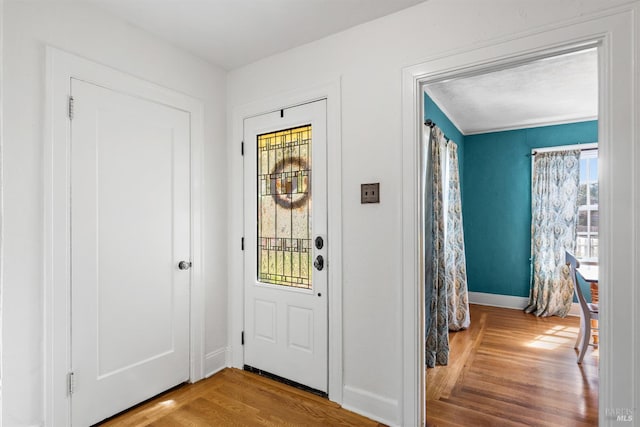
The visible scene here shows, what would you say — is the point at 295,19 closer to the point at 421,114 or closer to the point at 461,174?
the point at 421,114

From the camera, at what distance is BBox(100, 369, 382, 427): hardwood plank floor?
2.29m

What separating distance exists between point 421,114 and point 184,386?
262 centimetres

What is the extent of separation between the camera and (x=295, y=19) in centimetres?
237

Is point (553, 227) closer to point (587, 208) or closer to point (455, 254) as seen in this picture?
point (587, 208)

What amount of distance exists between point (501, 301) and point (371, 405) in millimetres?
3564

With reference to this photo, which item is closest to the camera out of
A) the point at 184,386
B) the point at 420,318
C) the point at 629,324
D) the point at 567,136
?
the point at 629,324

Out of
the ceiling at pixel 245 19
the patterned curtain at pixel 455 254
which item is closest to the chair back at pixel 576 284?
the patterned curtain at pixel 455 254

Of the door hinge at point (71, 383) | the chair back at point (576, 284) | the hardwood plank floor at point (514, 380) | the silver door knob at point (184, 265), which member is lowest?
the hardwood plank floor at point (514, 380)

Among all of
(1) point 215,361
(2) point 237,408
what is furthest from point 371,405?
(1) point 215,361

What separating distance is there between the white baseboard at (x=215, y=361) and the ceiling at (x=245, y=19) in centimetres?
245

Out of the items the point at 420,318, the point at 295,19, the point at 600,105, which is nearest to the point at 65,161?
the point at 295,19

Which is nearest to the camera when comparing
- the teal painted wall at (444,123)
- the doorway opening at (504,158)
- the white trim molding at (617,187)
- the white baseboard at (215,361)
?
the white trim molding at (617,187)

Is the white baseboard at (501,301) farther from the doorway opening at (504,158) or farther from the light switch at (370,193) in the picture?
the light switch at (370,193)

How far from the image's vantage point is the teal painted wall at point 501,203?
491cm
